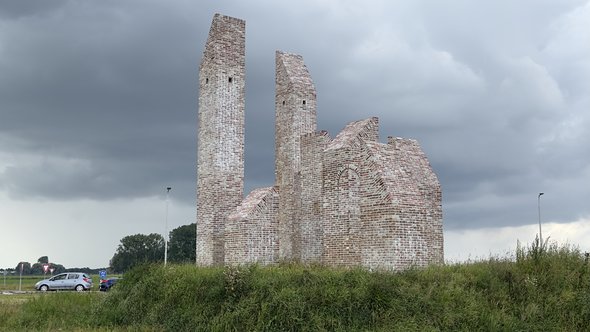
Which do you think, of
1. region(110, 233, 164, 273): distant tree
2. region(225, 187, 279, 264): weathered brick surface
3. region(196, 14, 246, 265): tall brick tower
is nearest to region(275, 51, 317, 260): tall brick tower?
region(225, 187, 279, 264): weathered brick surface

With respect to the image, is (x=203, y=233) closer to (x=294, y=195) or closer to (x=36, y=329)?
(x=294, y=195)

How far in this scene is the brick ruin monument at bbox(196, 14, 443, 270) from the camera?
17.5 m

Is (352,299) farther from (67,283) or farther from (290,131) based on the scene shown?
(67,283)

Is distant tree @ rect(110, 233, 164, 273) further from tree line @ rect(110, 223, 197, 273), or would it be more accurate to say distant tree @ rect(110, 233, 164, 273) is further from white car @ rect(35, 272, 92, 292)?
white car @ rect(35, 272, 92, 292)

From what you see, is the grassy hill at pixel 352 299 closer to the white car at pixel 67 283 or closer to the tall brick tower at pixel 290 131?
the tall brick tower at pixel 290 131

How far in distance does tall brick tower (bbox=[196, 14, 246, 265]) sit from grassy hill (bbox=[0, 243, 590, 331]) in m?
8.01

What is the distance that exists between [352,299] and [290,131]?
42.4ft

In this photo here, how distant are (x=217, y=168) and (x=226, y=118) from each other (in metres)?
2.04

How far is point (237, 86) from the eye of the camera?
83.3 ft

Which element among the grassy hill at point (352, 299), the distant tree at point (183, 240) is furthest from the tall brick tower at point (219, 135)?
the distant tree at point (183, 240)

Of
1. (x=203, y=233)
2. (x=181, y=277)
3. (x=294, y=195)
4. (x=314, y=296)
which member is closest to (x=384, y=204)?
(x=314, y=296)

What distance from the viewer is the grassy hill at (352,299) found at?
12828 mm

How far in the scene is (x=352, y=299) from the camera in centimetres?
1304

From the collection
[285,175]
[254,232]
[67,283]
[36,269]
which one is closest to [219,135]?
[285,175]
